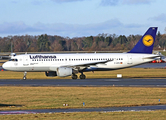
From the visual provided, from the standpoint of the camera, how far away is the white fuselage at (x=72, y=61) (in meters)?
43.3

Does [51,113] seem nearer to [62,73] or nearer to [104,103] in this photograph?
[104,103]

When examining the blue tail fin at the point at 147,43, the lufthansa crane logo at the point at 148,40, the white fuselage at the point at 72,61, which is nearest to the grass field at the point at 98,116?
the white fuselage at the point at 72,61

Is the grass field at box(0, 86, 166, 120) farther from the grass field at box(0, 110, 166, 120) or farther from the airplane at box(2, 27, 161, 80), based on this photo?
the airplane at box(2, 27, 161, 80)

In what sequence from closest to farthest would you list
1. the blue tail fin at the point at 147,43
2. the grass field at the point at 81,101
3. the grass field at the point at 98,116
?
the grass field at the point at 98,116
the grass field at the point at 81,101
the blue tail fin at the point at 147,43

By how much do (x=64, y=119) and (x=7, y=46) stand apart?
17631cm

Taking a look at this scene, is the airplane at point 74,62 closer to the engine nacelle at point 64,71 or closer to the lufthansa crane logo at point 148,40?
the engine nacelle at point 64,71

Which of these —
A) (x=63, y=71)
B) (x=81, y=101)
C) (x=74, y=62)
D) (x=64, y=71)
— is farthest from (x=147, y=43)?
(x=81, y=101)

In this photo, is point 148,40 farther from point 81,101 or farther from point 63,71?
point 81,101

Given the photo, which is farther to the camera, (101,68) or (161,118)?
(101,68)

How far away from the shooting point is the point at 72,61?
144 ft

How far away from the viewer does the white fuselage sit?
43281 millimetres

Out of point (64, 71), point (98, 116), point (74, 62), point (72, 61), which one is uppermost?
point (72, 61)

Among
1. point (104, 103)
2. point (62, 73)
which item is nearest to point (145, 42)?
point (62, 73)

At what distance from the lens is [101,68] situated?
4381 centimetres
